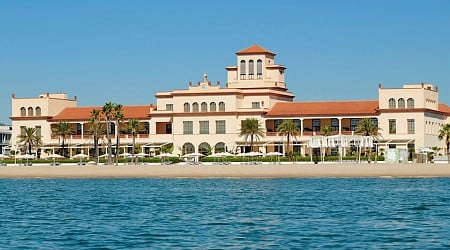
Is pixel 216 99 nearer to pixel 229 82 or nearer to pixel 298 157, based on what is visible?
pixel 229 82

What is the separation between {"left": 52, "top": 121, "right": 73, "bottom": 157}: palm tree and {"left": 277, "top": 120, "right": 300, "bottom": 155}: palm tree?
90.2 ft

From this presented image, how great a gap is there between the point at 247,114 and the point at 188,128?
7.47m

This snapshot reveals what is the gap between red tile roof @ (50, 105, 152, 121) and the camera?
138m

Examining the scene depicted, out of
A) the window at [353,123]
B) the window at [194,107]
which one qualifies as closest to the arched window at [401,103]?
the window at [353,123]

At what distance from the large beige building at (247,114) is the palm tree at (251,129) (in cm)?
97

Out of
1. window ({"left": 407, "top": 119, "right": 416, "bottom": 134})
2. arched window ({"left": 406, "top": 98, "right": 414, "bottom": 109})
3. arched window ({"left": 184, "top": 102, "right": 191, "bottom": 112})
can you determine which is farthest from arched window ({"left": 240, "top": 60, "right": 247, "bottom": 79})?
window ({"left": 407, "top": 119, "right": 416, "bottom": 134})

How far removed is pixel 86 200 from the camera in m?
59.1

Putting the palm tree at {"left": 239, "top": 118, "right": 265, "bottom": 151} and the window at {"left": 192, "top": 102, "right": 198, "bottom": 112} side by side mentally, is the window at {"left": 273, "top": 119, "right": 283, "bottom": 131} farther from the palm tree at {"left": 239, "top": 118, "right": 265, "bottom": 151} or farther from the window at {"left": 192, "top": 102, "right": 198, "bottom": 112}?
the window at {"left": 192, "top": 102, "right": 198, "bottom": 112}

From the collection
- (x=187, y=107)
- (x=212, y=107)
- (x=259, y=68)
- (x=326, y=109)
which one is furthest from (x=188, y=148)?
(x=326, y=109)

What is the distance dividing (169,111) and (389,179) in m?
52.8

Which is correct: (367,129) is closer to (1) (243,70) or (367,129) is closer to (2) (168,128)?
(1) (243,70)

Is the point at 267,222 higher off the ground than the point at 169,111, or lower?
lower

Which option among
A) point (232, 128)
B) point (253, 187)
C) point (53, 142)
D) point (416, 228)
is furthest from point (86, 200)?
point (53, 142)

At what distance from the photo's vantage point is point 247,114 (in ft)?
434
